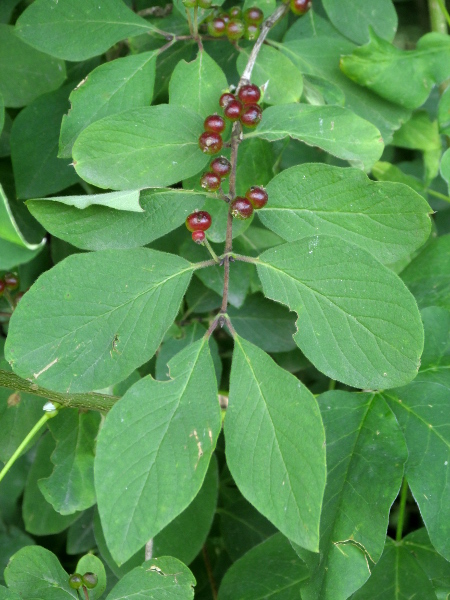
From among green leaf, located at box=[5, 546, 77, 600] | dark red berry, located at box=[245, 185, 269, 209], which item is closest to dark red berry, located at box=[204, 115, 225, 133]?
dark red berry, located at box=[245, 185, 269, 209]

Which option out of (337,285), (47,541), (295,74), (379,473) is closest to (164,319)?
(337,285)

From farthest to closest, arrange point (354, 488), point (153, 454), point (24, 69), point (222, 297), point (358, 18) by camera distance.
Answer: point (358, 18) → point (24, 69) → point (222, 297) → point (354, 488) → point (153, 454)

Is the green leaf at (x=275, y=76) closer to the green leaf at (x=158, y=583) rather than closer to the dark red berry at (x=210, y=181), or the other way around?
the dark red berry at (x=210, y=181)

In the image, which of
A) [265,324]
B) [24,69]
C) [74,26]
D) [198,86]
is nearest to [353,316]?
[198,86]

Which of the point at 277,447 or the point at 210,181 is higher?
the point at 210,181

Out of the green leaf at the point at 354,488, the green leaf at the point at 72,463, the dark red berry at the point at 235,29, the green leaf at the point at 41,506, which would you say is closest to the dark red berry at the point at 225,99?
the dark red berry at the point at 235,29

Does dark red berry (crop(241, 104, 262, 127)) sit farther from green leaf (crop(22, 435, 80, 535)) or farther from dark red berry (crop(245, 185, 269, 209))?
green leaf (crop(22, 435, 80, 535))

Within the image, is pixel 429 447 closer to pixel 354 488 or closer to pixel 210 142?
pixel 354 488

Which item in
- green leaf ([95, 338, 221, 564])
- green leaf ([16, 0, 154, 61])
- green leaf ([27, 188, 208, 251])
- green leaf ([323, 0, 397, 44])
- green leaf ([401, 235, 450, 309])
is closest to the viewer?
green leaf ([95, 338, 221, 564])
